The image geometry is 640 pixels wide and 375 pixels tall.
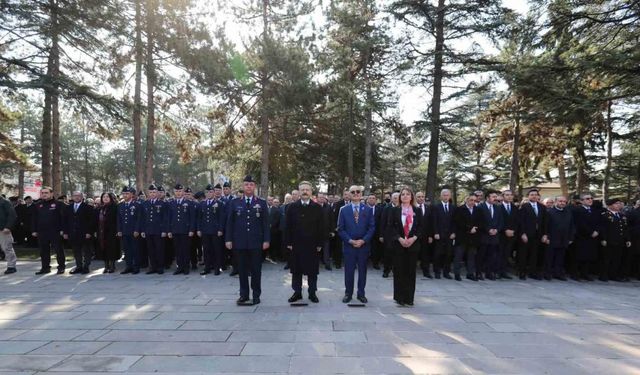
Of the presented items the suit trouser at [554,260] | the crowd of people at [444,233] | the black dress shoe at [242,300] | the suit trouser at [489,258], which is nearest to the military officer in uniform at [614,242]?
the crowd of people at [444,233]

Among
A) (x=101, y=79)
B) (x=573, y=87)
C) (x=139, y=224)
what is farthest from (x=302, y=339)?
(x=101, y=79)

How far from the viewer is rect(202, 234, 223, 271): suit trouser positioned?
32.1 ft

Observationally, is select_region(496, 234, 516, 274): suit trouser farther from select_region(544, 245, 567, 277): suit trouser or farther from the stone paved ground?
the stone paved ground

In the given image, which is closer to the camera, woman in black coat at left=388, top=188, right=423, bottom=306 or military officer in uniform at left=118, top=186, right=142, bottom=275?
woman in black coat at left=388, top=188, right=423, bottom=306

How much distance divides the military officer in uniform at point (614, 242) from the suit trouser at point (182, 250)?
32.5 ft

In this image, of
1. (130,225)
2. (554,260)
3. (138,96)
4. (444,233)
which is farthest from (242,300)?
(138,96)

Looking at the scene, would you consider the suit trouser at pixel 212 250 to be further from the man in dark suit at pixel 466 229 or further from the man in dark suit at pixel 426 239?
the man in dark suit at pixel 466 229

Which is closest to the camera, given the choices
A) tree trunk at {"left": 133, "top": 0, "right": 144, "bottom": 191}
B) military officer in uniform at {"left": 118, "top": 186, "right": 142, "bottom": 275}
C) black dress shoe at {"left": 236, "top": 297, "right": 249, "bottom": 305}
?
black dress shoe at {"left": 236, "top": 297, "right": 249, "bottom": 305}

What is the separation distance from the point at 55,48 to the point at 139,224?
10.1 m

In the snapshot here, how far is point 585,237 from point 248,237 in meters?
8.09

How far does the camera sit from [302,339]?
4.89m

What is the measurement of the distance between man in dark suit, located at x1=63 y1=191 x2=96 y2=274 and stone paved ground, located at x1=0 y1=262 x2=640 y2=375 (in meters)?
1.63

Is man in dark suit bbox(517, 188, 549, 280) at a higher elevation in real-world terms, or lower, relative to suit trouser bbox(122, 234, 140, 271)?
higher

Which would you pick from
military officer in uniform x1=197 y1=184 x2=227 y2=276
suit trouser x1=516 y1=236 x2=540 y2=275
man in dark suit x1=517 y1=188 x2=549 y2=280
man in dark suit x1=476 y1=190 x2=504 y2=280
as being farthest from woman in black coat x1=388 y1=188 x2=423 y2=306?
military officer in uniform x1=197 y1=184 x2=227 y2=276
